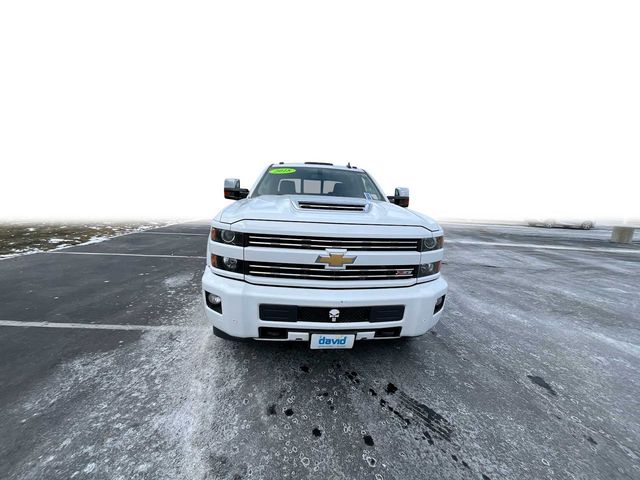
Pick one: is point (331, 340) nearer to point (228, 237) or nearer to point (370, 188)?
point (228, 237)

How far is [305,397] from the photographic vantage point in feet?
6.47

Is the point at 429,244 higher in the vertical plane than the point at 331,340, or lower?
higher

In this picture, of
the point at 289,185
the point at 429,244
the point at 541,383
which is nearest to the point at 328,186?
the point at 289,185

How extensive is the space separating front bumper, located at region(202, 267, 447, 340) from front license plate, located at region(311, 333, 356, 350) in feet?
0.15

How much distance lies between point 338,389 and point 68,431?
1797 mm

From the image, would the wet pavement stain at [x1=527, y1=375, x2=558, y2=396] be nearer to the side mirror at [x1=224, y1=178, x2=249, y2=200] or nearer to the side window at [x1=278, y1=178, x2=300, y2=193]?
the side window at [x1=278, y1=178, x2=300, y2=193]

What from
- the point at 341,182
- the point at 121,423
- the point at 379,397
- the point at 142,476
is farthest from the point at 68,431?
the point at 341,182

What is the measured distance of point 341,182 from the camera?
12.5ft

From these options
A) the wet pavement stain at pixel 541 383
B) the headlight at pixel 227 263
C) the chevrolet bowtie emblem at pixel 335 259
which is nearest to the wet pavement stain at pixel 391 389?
the chevrolet bowtie emblem at pixel 335 259

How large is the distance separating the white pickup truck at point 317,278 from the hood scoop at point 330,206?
0.20 m

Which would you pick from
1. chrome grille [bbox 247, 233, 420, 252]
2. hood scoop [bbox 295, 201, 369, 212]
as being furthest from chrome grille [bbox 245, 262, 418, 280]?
hood scoop [bbox 295, 201, 369, 212]

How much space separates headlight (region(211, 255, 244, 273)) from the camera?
6.78 feet

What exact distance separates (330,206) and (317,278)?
30.0 inches

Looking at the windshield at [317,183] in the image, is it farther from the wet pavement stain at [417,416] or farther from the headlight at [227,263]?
the wet pavement stain at [417,416]
